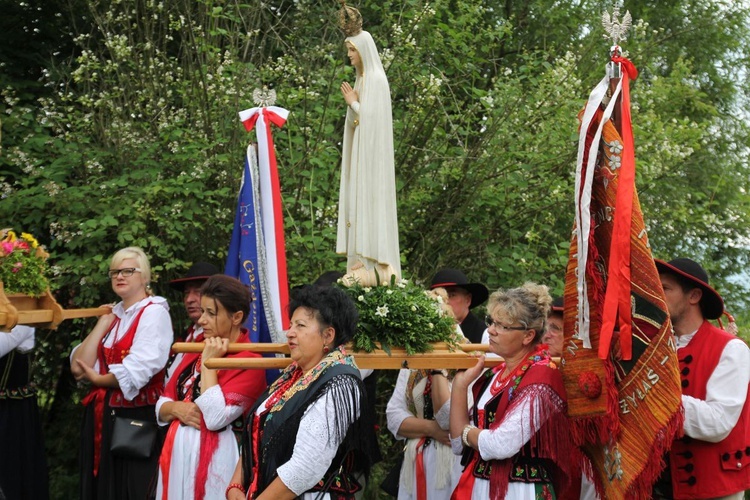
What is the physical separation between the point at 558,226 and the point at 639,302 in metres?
4.73

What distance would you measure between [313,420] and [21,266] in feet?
7.92

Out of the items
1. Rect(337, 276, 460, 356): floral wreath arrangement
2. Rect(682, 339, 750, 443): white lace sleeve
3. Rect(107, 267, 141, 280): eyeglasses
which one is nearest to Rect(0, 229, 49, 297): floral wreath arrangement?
Rect(107, 267, 141, 280): eyeglasses

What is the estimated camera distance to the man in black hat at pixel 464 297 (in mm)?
6539

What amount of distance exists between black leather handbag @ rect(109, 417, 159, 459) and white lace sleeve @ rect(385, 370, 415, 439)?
57.2 inches

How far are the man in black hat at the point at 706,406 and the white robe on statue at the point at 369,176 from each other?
1395 millimetres

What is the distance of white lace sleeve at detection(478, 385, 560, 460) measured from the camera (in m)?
4.39

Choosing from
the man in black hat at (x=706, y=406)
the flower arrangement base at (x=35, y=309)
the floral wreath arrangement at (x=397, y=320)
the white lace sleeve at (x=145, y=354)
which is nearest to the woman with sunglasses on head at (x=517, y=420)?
the floral wreath arrangement at (x=397, y=320)

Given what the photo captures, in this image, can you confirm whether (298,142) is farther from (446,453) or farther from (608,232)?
(608,232)

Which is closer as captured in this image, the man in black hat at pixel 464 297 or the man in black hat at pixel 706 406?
the man in black hat at pixel 706 406

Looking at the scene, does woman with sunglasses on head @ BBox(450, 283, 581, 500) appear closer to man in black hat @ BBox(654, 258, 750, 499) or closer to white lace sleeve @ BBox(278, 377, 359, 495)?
man in black hat @ BBox(654, 258, 750, 499)

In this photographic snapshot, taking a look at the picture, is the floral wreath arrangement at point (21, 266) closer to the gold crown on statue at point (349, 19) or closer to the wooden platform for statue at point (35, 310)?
the wooden platform for statue at point (35, 310)

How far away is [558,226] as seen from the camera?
897cm

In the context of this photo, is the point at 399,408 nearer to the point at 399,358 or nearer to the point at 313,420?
the point at 399,358

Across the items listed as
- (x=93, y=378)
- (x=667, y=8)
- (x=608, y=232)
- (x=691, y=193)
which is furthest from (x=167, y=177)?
(x=667, y=8)
